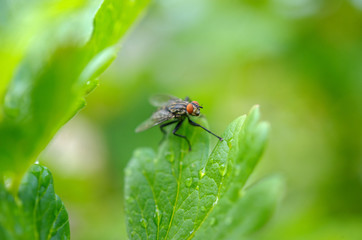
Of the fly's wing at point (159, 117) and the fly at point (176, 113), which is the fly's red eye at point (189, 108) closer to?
the fly at point (176, 113)

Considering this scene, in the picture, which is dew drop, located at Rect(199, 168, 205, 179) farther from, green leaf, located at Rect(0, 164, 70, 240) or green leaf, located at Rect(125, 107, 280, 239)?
green leaf, located at Rect(0, 164, 70, 240)

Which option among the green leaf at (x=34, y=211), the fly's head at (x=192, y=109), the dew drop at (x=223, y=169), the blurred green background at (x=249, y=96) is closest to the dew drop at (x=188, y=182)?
the dew drop at (x=223, y=169)

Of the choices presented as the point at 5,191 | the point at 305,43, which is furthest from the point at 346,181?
the point at 5,191

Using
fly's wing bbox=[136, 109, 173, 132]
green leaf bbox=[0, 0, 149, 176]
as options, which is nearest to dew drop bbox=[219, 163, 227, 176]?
green leaf bbox=[0, 0, 149, 176]

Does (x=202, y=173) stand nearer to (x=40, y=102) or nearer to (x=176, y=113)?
(x=40, y=102)

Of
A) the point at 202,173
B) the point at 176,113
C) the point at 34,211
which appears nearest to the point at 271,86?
the point at 176,113

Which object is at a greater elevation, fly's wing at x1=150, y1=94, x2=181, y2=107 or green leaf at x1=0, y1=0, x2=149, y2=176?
fly's wing at x1=150, y1=94, x2=181, y2=107

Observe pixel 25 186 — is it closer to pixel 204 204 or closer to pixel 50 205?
pixel 50 205
